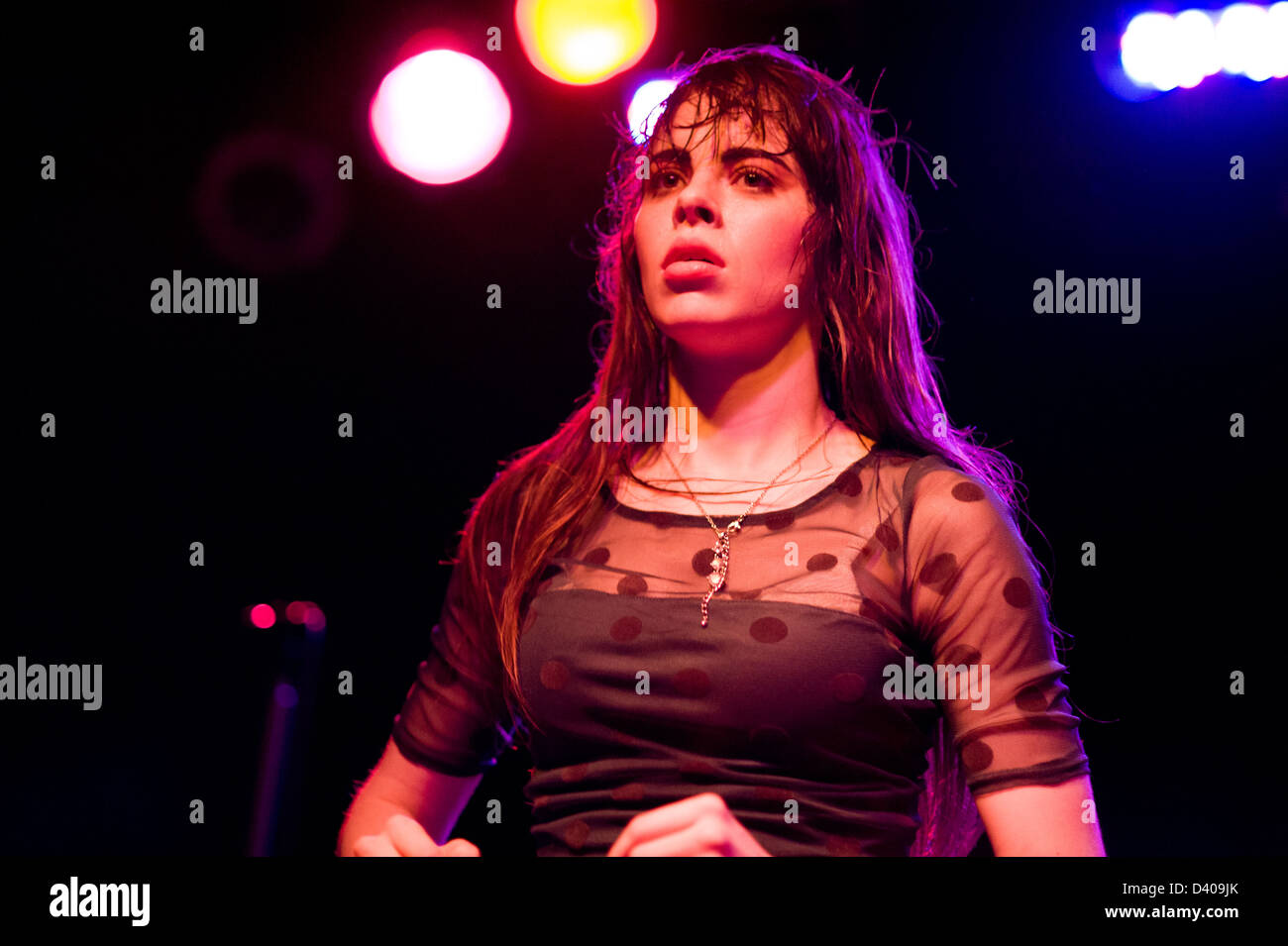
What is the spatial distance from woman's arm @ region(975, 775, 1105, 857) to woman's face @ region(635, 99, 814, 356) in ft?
2.26

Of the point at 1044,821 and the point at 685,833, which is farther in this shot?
the point at 1044,821

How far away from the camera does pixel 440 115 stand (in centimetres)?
239

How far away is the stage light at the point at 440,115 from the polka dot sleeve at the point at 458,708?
113 cm

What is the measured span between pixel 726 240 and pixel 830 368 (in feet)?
0.97

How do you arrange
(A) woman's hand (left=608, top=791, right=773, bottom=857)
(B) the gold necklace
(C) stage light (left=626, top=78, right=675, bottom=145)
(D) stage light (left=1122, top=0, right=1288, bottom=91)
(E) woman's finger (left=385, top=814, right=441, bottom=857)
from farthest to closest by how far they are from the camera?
(C) stage light (left=626, top=78, right=675, bottom=145), (D) stage light (left=1122, top=0, right=1288, bottom=91), (B) the gold necklace, (E) woman's finger (left=385, top=814, right=441, bottom=857), (A) woman's hand (left=608, top=791, right=773, bottom=857)

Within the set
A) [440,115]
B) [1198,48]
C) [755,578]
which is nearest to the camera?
[755,578]

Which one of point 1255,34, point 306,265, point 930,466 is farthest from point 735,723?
point 1255,34

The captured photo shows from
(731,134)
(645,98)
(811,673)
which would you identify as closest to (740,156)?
(731,134)

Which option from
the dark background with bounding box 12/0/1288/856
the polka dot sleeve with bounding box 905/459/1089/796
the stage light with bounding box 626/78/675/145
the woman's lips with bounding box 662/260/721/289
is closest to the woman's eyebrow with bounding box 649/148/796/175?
the woman's lips with bounding box 662/260/721/289

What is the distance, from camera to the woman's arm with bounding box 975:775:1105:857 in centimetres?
129

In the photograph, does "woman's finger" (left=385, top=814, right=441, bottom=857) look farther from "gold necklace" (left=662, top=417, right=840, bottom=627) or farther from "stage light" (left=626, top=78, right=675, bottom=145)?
"stage light" (left=626, top=78, right=675, bottom=145)

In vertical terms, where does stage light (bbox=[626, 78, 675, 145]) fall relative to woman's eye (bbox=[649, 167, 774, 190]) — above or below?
above

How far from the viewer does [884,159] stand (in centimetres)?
193

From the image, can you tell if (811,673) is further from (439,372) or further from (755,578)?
(439,372)
